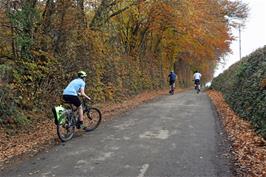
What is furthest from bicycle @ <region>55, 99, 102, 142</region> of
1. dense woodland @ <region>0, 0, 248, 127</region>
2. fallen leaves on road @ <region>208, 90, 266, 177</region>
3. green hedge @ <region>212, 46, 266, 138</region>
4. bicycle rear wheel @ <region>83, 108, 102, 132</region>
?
green hedge @ <region>212, 46, 266, 138</region>

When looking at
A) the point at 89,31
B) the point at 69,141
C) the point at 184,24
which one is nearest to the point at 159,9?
the point at 184,24

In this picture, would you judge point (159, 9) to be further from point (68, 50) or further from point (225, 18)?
point (225, 18)

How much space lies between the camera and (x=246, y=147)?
10.1 m

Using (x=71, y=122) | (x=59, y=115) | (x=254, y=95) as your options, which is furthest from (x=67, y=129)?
(x=254, y=95)

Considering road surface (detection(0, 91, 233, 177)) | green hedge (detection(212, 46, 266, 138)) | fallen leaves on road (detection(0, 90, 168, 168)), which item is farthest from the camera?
green hedge (detection(212, 46, 266, 138))

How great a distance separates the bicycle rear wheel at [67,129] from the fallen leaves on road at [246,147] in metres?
4.56

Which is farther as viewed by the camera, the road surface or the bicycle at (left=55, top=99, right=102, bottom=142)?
the bicycle at (left=55, top=99, right=102, bottom=142)

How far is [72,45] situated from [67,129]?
6.96 meters

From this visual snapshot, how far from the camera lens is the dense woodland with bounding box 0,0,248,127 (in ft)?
47.7

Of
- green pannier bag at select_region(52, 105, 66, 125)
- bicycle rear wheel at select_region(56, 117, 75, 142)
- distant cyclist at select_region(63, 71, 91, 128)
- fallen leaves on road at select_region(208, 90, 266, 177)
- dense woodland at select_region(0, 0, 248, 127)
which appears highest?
dense woodland at select_region(0, 0, 248, 127)

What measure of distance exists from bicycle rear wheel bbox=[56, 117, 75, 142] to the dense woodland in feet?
7.39

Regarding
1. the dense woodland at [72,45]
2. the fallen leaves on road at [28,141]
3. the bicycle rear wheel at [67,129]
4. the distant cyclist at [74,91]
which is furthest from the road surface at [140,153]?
the dense woodland at [72,45]

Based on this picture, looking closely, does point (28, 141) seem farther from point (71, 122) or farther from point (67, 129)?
point (71, 122)

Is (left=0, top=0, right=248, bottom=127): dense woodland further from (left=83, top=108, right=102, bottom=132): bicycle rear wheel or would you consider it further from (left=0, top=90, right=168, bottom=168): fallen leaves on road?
(left=83, top=108, right=102, bottom=132): bicycle rear wheel
